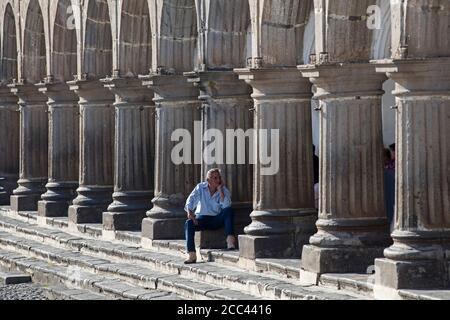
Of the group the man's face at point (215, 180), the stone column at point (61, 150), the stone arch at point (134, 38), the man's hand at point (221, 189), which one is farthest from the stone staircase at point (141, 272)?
the stone arch at point (134, 38)

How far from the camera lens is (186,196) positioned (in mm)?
22078

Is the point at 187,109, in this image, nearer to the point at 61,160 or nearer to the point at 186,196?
the point at 186,196

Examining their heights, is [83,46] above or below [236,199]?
above

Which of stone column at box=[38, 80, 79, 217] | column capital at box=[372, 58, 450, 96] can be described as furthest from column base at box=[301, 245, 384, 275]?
stone column at box=[38, 80, 79, 217]

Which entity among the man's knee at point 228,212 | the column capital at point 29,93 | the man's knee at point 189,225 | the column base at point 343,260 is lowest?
the column base at point 343,260

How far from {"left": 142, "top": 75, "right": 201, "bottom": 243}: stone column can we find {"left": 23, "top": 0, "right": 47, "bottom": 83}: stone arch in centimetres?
760

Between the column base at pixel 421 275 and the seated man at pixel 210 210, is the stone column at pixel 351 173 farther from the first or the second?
the seated man at pixel 210 210

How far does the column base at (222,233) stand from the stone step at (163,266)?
0.36 meters

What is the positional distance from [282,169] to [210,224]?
5.35 feet

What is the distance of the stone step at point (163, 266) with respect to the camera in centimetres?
1683

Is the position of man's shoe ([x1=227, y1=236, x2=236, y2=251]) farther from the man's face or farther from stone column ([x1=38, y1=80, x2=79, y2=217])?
stone column ([x1=38, y1=80, x2=79, y2=217])

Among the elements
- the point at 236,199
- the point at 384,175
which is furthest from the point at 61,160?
the point at 384,175

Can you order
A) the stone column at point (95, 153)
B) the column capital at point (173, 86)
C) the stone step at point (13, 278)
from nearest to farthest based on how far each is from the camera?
the column capital at point (173, 86)
the stone step at point (13, 278)
the stone column at point (95, 153)
